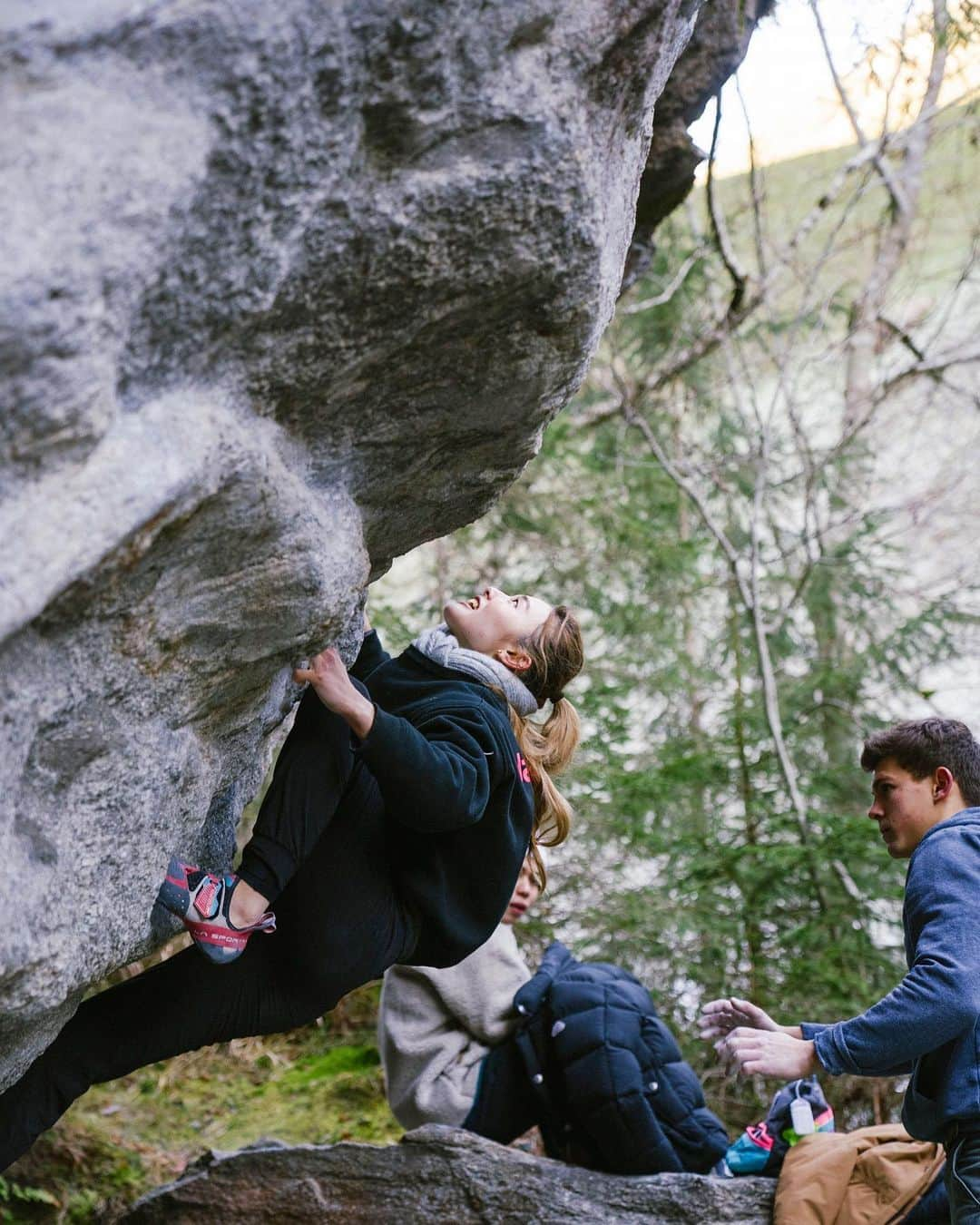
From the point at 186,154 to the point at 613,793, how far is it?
5.01 metres

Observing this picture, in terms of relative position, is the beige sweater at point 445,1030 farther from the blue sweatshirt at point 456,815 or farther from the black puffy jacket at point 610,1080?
the blue sweatshirt at point 456,815

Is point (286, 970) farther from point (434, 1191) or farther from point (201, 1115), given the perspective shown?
point (201, 1115)

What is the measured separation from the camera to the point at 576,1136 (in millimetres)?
4402

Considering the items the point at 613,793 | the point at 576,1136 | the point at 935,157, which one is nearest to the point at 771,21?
the point at 613,793

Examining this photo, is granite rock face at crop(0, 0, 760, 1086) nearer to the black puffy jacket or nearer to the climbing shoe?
the climbing shoe

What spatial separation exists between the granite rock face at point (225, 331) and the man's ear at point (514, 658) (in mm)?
737

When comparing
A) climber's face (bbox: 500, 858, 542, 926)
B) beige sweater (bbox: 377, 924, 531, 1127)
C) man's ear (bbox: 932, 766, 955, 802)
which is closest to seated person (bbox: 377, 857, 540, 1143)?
beige sweater (bbox: 377, 924, 531, 1127)

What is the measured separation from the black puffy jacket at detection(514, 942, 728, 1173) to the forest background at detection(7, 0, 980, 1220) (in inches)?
61.3

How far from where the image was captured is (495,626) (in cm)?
340

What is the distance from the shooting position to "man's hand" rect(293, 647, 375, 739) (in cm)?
268

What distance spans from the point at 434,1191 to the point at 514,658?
207cm

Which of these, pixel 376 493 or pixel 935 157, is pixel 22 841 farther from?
pixel 935 157

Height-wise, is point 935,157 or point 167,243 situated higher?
point 935,157

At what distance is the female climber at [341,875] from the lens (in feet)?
9.03
